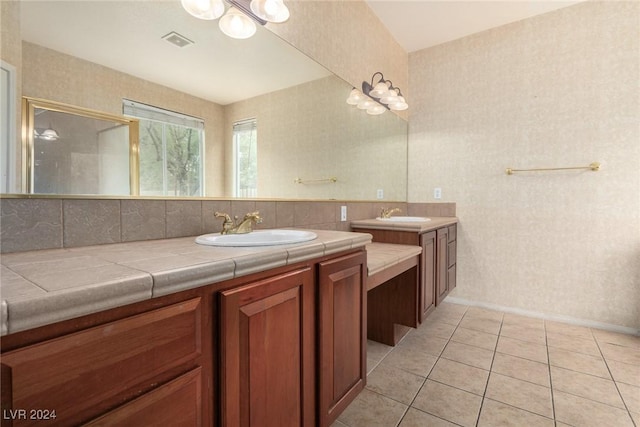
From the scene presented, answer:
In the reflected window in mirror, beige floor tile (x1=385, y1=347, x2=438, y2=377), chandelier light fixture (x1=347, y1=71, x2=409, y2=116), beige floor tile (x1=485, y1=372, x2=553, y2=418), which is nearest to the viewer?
the reflected window in mirror

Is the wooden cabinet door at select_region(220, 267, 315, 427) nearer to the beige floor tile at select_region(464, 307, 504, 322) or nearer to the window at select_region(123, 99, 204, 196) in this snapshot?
the window at select_region(123, 99, 204, 196)

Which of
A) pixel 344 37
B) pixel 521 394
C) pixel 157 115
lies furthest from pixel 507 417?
pixel 344 37

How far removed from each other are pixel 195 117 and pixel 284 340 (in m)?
0.97

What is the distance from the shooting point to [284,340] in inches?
33.6

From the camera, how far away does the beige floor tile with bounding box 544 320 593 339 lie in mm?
2211

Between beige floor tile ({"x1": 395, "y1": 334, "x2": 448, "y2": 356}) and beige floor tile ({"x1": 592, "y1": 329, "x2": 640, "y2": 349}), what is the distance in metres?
1.19

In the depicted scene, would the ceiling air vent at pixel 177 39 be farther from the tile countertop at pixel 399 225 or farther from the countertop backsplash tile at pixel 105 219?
the tile countertop at pixel 399 225

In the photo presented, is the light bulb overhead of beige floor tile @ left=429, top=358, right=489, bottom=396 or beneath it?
overhead

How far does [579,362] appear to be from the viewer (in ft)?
6.01

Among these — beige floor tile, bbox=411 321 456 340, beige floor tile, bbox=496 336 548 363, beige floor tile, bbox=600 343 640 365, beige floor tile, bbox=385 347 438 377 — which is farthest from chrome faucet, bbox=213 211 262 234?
beige floor tile, bbox=600 343 640 365

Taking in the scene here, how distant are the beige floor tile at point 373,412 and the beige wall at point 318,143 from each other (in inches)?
45.8

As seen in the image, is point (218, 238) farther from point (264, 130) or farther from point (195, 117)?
point (264, 130)

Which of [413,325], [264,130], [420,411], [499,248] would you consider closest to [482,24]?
[499,248]

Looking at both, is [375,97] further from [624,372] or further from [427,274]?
[624,372]
